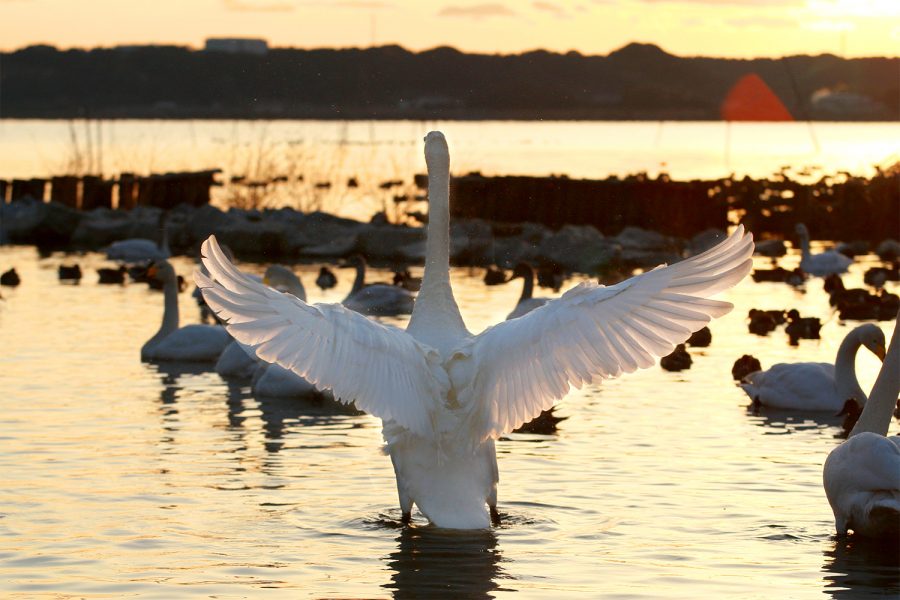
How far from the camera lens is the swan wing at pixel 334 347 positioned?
8.10 metres

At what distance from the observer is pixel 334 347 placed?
8328 mm

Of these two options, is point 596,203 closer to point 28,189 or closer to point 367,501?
point 28,189

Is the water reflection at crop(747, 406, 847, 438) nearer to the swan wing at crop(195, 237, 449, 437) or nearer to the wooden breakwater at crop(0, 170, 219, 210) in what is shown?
the swan wing at crop(195, 237, 449, 437)

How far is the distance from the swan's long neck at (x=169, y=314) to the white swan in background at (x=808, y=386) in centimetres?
618

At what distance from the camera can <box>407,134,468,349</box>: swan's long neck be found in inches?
367

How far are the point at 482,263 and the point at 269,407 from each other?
1522cm

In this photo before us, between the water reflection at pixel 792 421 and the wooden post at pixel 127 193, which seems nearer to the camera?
the water reflection at pixel 792 421

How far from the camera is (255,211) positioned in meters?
32.7

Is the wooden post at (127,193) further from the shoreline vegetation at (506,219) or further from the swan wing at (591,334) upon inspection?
the swan wing at (591,334)

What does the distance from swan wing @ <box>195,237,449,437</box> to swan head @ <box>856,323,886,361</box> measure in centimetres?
491

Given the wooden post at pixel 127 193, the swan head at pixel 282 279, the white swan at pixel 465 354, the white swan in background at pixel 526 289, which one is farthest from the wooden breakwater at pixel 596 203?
the white swan at pixel 465 354

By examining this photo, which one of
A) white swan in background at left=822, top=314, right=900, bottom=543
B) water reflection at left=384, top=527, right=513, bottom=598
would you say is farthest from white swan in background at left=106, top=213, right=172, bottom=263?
white swan in background at left=822, top=314, right=900, bottom=543

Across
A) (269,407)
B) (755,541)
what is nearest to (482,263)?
(269,407)

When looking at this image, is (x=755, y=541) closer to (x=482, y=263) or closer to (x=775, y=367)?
(x=775, y=367)
